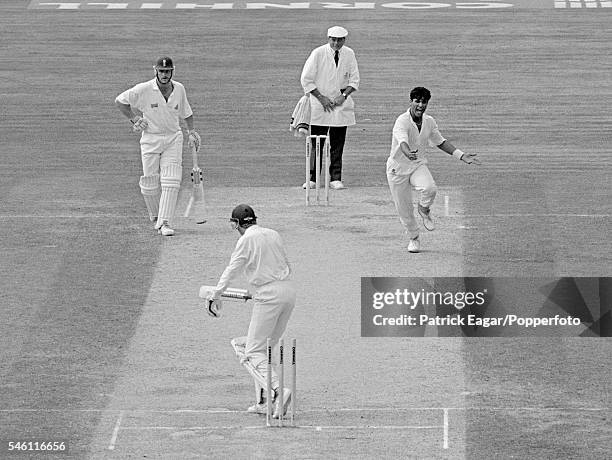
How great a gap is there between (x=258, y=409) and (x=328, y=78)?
8160 millimetres

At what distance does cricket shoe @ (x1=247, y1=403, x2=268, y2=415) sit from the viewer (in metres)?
13.5

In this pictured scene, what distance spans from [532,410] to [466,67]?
16.3 meters

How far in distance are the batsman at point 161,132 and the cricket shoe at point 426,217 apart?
283cm

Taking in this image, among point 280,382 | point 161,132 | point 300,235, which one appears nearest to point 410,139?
point 300,235

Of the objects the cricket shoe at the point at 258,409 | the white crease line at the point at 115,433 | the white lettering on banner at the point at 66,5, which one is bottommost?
the white crease line at the point at 115,433

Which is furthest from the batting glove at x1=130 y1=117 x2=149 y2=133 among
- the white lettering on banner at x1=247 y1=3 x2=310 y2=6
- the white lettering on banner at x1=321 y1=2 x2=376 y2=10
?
the white lettering on banner at x1=247 y1=3 x2=310 y2=6

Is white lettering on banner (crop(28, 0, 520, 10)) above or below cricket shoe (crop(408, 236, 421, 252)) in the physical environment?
above

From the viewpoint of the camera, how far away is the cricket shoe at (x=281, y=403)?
1316 centimetres

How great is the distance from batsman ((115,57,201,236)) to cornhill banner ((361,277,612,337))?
299 centimetres

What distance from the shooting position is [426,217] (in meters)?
18.6

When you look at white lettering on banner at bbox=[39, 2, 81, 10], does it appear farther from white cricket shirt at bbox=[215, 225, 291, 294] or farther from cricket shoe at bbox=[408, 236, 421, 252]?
white cricket shirt at bbox=[215, 225, 291, 294]

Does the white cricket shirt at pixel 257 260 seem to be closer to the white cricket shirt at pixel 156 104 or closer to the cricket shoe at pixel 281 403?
the cricket shoe at pixel 281 403

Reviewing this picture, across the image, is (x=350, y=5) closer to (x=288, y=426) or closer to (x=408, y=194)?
(x=408, y=194)

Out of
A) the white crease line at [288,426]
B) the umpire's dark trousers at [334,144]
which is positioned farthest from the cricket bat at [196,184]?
the white crease line at [288,426]
